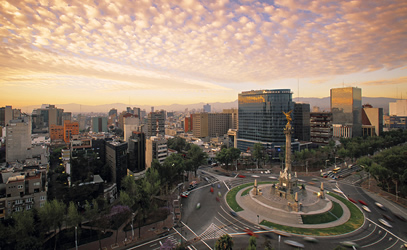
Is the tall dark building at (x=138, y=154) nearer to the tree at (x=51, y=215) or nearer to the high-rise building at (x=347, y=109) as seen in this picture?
the tree at (x=51, y=215)

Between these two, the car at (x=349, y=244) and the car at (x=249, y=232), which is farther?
the car at (x=249, y=232)

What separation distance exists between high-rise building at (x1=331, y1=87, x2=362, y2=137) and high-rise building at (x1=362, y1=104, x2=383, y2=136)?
14.1ft

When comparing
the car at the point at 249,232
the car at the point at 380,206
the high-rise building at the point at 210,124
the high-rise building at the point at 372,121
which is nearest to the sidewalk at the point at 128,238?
the car at the point at 249,232

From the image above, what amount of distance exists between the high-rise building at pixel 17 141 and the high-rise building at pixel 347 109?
143m

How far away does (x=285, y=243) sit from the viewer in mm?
32969

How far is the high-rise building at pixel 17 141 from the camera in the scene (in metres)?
78.6

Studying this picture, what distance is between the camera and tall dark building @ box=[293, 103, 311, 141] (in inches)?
4117

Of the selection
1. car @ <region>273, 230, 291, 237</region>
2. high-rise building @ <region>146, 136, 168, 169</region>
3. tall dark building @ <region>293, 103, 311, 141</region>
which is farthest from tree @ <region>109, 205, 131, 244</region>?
tall dark building @ <region>293, 103, 311, 141</region>

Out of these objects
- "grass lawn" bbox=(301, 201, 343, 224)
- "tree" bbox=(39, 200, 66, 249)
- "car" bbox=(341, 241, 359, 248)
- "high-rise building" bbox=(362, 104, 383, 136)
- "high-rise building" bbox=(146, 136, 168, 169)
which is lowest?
"car" bbox=(341, 241, 359, 248)

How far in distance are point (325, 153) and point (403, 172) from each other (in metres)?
29.3

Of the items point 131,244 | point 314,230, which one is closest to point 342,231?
point 314,230

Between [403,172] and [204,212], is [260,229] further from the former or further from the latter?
[403,172]

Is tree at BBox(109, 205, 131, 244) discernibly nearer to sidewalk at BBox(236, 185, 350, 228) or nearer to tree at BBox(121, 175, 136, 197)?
tree at BBox(121, 175, 136, 197)

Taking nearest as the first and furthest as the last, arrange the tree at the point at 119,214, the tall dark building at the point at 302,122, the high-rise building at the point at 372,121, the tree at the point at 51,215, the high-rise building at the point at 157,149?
the tree at the point at 51,215 → the tree at the point at 119,214 → the high-rise building at the point at 157,149 → the tall dark building at the point at 302,122 → the high-rise building at the point at 372,121
